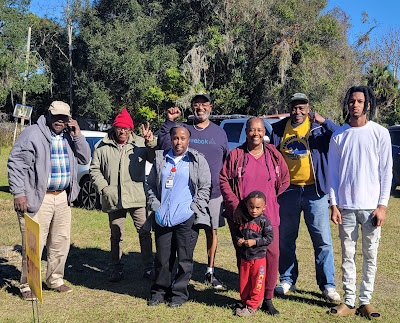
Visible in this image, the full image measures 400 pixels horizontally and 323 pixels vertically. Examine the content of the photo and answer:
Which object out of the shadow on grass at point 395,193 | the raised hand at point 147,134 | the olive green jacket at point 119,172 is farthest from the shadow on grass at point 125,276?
the shadow on grass at point 395,193

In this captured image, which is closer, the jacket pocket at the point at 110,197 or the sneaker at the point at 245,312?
the sneaker at the point at 245,312

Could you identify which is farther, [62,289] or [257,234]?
[62,289]

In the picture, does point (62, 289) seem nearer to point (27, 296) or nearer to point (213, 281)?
point (27, 296)

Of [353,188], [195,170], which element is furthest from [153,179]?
[353,188]

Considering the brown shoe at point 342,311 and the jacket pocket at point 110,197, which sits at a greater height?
the jacket pocket at point 110,197

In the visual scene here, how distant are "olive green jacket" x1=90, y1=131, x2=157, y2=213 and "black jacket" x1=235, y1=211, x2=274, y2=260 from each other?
5.22 feet

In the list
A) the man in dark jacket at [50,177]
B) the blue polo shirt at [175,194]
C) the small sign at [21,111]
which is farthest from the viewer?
the small sign at [21,111]

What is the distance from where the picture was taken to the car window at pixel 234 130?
10.9 meters

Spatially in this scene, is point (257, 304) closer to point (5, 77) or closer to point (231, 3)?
point (231, 3)

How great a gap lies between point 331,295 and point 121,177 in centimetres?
266

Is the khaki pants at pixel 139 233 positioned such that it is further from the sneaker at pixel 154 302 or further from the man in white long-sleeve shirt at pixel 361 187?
the man in white long-sleeve shirt at pixel 361 187

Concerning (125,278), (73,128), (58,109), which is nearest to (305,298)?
(125,278)

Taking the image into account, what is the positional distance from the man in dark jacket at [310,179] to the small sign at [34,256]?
2540 mm

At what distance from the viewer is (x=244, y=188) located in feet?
13.9
